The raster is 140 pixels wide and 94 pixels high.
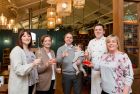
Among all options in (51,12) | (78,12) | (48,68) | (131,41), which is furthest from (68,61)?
(78,12)

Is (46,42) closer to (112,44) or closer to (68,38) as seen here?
(68,38)

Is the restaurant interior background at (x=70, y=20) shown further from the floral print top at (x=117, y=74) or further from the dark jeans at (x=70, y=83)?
the floral print top at (x=117, y=74)

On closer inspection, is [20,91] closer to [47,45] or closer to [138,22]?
[47,45]

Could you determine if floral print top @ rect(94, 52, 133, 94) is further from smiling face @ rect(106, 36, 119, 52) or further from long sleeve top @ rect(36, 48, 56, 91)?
long sleeve top @ rect(36, 48, 56, 91)

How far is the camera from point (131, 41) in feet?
15.5

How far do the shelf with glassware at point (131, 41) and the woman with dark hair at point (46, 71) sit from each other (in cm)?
130

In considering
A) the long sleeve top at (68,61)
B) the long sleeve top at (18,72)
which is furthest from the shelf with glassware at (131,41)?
the long sleeve top at (18,72)

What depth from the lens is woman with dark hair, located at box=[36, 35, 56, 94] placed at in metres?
4.02

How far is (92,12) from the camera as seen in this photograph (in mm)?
14320

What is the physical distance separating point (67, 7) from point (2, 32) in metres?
13.1

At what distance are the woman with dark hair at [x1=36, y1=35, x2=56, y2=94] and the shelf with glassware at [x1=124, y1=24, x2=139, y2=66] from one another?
1.30 m

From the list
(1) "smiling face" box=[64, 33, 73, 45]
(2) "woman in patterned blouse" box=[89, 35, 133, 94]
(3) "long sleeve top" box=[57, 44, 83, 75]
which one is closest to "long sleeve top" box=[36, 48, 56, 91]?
(3) "long sleeve top" box=[57, 44, 83, 75]

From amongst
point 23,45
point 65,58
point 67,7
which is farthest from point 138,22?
point 67,7

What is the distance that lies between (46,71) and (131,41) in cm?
159
